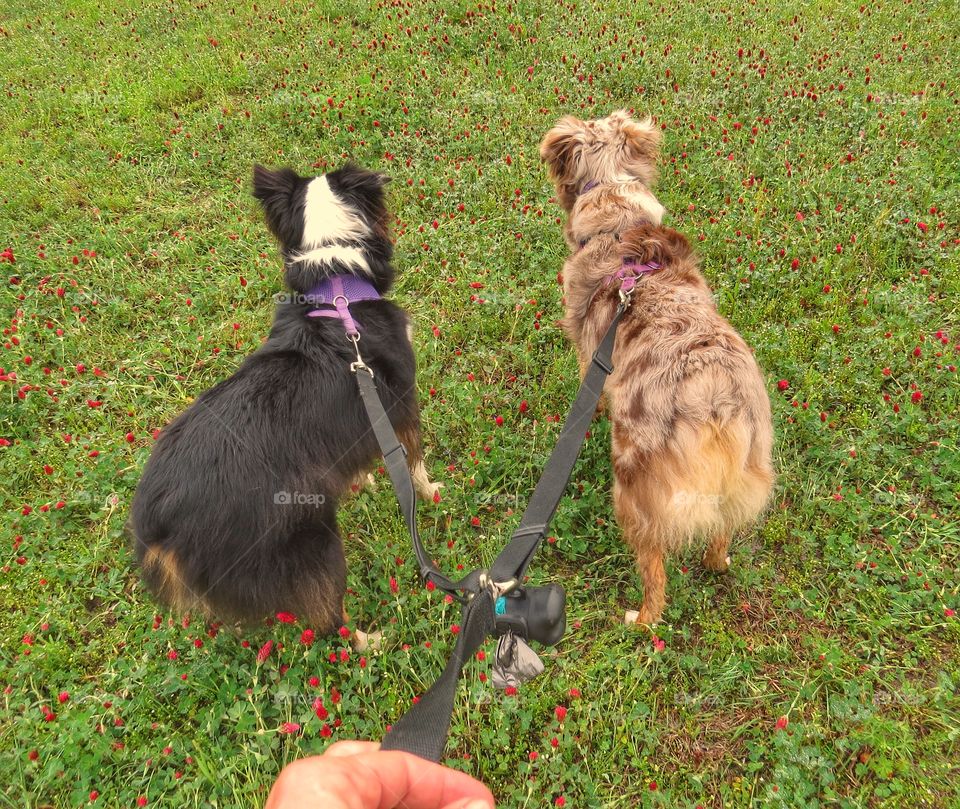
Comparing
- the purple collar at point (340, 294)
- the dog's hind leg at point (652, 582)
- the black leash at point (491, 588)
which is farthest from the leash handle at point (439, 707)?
the purple collar at point (340, 294)

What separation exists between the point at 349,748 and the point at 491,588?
65 centimetres

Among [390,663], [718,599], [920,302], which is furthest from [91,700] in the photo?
[920,302]

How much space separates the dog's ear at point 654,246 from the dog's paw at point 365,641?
8.83ft

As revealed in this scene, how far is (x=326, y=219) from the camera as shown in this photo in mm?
3213

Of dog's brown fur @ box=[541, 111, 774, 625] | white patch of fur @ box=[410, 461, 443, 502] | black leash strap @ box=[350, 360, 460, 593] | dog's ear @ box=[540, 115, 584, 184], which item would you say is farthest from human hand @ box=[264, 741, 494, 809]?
dog's ear @ box=[540, 115, 584, 184]

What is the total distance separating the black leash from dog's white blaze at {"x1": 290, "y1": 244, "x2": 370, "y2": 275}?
91cm

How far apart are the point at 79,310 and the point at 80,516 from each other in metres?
2.28

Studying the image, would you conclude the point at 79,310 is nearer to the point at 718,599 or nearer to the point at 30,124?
the point at 30,124

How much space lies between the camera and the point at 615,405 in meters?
2.98

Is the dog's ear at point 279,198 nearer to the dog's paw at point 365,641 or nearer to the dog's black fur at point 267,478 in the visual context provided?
the dog's black fur at point 267,478

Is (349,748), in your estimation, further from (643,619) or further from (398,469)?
(643,619)

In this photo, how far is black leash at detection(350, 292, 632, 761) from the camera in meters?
1.43

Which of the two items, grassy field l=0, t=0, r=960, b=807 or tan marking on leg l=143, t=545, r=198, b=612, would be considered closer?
tan marking on leg l=143, t=545, r=198, b=612

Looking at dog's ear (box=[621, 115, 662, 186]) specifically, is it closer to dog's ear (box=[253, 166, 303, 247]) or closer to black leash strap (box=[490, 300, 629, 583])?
black leash strap (box=[490, 300, 629, 583])
